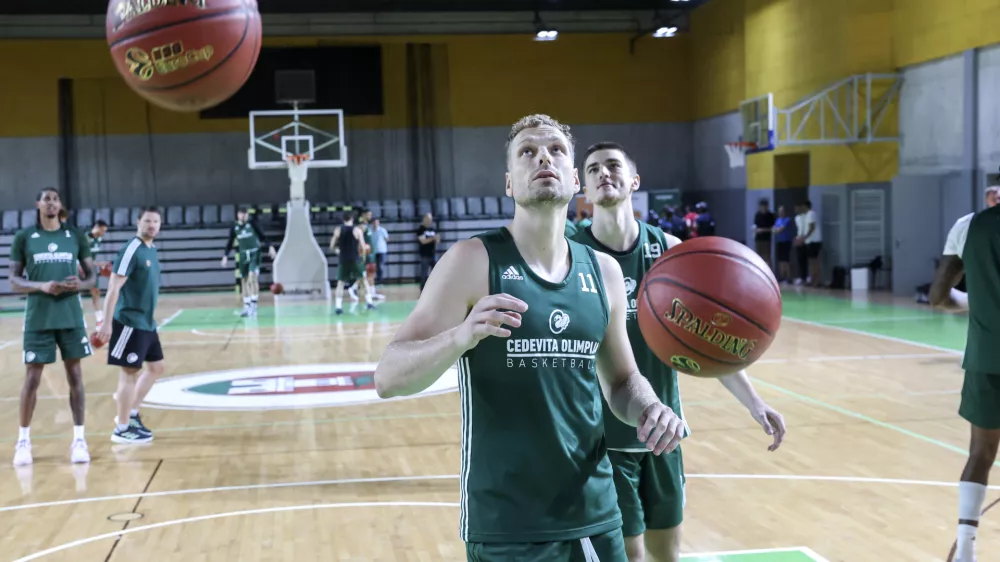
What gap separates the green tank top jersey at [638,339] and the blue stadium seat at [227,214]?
2270 centimetres

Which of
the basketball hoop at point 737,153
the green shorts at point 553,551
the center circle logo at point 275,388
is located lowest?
the center circle logo at point 275,388

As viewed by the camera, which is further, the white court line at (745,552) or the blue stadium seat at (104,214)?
the blue stadium seat at (104,214)

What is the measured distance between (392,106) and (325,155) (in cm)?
234

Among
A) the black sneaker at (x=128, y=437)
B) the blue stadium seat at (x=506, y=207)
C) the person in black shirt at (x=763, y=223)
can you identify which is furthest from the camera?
the blue stadium seat at (x=506, y=207)

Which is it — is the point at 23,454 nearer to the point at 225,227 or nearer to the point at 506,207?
the point at 225,227

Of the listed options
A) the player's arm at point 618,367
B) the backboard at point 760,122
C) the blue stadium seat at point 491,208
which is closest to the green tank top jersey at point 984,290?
the player's arm at point 618,367

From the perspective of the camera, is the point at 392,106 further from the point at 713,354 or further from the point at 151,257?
the point at 713,354

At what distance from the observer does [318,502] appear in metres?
5.82

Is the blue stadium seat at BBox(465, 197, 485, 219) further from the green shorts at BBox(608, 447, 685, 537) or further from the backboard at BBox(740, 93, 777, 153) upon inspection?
the green shorts at BBox(608, 447, 685, 537)

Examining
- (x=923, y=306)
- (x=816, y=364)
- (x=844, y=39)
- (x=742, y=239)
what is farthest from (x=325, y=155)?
(x=816, y=364)

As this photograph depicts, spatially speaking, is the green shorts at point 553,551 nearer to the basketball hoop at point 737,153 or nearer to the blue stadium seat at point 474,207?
the basketball hoop at point 737,153

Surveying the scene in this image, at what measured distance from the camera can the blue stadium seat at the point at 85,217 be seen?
971 inches

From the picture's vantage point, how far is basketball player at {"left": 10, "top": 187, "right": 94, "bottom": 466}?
A: 6.91 metres

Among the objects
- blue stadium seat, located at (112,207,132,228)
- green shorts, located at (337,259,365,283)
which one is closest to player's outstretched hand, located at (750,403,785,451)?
green shorts, located at (337,259,365,283)
